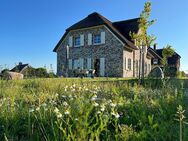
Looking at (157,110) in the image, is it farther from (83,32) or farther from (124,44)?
(83,32)

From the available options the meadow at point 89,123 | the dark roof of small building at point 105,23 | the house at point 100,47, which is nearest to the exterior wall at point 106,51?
the house at point 100,47

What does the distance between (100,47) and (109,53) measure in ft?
4.27

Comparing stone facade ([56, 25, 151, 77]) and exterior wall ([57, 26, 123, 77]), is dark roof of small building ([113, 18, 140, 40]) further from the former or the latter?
exterior wall ([57, 26, 123, 77])

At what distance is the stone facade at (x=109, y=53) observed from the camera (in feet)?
80.1

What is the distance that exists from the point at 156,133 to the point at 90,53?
23759mm

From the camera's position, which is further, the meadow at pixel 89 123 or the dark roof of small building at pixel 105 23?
the dark roof of small building at pixel 105 23

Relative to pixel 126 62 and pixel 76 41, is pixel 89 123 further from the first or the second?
pixel 76 41

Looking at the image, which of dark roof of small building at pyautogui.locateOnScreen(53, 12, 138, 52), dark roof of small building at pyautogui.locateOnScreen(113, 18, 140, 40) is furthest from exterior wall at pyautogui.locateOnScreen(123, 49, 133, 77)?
dark roof of small building at pyautogui.locateOnScreen(113, 18, 140, 40)

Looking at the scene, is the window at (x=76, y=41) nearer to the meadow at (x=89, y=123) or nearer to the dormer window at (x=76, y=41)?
the dormer window at (x=76, y=41)

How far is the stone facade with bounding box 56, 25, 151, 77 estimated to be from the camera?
24.4 m

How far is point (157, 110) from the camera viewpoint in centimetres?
379

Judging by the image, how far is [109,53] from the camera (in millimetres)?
24984

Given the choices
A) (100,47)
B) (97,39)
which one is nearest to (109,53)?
(100,47)

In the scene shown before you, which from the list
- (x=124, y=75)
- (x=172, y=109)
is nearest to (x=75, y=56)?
(x=124, y=75)
